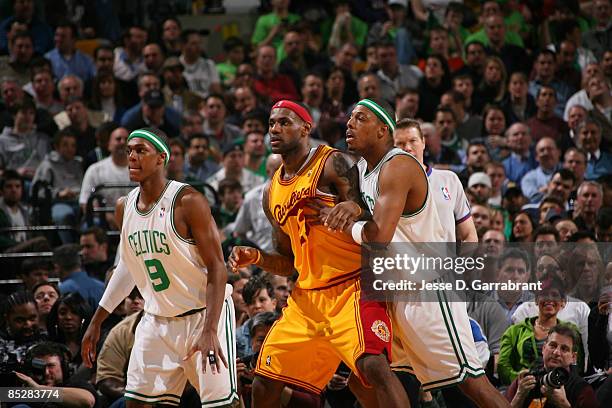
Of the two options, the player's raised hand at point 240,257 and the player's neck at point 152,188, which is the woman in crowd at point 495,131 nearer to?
the player's raised hand at point 240,257

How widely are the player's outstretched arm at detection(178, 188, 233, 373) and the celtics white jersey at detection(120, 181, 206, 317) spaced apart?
0.09 meters

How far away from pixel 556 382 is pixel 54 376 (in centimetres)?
329

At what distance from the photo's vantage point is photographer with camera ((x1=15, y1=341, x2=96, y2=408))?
23.7 feet

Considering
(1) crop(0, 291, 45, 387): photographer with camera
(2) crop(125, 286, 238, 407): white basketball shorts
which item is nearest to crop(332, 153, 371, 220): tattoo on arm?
(2) crop(125, 286, 238, 407): white basketball shorts

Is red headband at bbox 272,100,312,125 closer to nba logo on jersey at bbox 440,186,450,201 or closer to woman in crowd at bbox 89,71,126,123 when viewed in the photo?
nba logo on jersey at bbox 440,186,450,201

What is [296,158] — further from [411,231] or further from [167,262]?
[167,262]

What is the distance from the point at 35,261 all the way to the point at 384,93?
4.79 m

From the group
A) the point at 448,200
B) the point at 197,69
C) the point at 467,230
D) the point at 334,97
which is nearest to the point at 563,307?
the point at 467,230

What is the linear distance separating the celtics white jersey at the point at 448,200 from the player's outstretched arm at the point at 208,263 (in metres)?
1.28

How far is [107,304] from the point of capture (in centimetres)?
658

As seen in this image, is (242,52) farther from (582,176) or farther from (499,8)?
(582,176)

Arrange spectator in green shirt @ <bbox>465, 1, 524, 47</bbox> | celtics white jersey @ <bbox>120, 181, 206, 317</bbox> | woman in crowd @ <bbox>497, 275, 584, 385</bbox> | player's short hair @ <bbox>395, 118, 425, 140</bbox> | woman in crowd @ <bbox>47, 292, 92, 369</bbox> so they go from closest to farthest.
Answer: celtics white jersey @ <bbox>120, 181, 206, 317</bbox> → player's short hair @ <bbox>395, 118, 425, 140</bbox> → woman in crowd @ <bbox>497, 275, 584, 385</bbox> → woman in crowd @ <bbox>47, 292, 92, 369</bbox> → spectator in green shirt @ <bbox>465, 1, 524, 47</bbox>

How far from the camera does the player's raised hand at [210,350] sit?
6.07 meters

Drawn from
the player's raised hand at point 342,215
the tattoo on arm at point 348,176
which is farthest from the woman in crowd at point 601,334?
the player's raised hand at point 342,215
